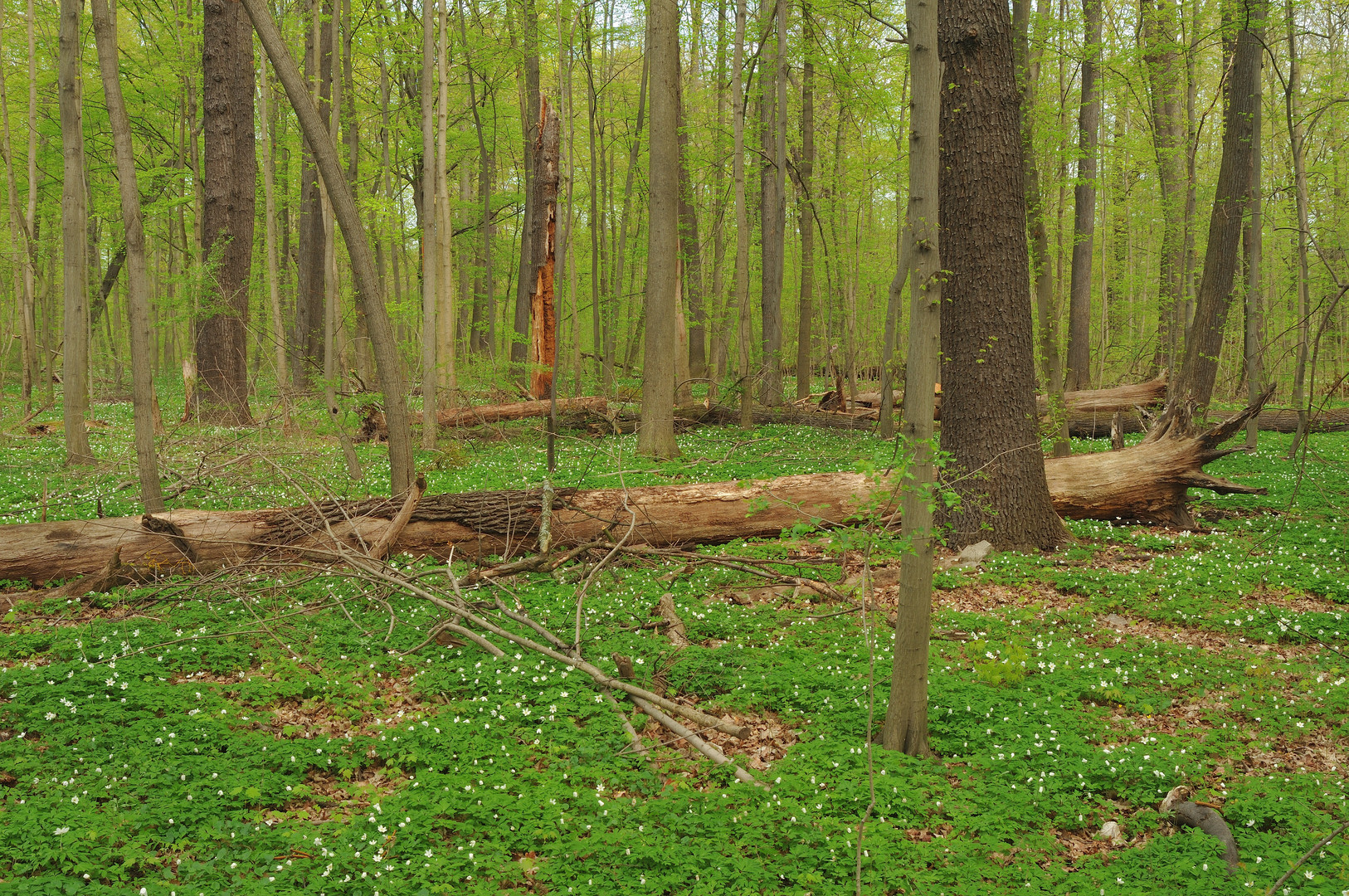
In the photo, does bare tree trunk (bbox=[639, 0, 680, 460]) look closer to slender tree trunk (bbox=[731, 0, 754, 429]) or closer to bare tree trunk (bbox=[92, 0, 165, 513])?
slender tree trunk (bbox=[731, 0, 754, 429])

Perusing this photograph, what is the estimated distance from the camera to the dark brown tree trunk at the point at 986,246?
782cm

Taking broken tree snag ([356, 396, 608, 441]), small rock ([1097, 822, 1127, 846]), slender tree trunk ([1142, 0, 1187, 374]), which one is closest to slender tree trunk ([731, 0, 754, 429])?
broken tree snag ([356, 396, 608, 441])

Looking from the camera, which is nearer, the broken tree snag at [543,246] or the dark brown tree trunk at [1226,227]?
the dark brown tree trunk at [1226,227]

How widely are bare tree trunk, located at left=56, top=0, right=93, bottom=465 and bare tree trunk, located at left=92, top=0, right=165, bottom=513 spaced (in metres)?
2.76

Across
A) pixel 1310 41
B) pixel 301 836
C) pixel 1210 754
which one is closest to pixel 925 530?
pixel 1210 754

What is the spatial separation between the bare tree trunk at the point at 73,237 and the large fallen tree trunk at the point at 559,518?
4.02 meters

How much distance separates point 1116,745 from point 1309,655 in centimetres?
243

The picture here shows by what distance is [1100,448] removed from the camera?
13.9m

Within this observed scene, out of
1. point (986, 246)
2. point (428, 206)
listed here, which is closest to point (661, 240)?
point (428, 206)

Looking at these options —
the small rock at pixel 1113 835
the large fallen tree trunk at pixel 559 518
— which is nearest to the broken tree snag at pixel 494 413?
the large fallen tree trunk at pixel 559 518

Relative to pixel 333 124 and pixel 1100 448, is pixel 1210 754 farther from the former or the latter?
pixel 333 124

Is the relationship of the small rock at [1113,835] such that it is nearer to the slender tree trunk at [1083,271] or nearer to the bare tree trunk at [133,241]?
the bare tree trunk at [133,241]

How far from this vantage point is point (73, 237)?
10.1 meters

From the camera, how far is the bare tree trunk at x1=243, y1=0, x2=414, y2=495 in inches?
308
